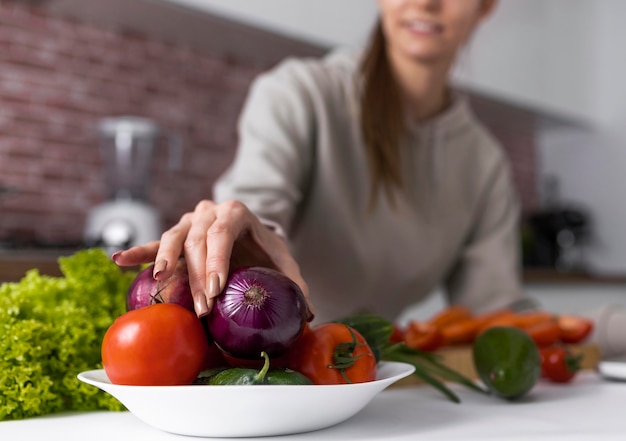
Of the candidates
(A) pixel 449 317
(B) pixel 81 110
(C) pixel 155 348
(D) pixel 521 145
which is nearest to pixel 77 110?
(B) pixel 81 110

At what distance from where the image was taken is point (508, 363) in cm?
80

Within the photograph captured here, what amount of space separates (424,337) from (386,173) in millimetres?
576

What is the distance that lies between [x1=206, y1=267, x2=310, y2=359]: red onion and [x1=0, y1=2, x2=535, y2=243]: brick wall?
201cm

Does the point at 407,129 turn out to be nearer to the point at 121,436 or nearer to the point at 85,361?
the point at 85,361

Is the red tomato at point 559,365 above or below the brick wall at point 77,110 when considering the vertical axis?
above

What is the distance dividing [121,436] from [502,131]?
4307mm

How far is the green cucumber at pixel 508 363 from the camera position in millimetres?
793

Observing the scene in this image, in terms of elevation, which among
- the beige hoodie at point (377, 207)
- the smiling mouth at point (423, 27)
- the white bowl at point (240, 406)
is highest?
the smiling mouth at point (423, 27)

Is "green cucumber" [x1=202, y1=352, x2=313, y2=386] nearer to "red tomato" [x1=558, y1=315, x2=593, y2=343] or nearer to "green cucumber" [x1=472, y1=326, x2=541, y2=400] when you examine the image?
"green cucumber" [x1=472, y1=326, x2=541, y2=400]

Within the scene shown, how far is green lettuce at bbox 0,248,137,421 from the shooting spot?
0.67 meters

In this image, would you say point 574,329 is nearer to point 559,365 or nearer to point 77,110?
point 559,365

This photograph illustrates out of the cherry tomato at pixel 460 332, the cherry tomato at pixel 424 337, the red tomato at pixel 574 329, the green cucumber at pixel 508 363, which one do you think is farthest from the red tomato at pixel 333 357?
the red tomato at pixel 574 329

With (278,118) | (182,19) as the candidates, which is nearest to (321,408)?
(278,118)

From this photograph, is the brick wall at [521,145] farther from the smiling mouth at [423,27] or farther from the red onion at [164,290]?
the red onion at [164,290]
